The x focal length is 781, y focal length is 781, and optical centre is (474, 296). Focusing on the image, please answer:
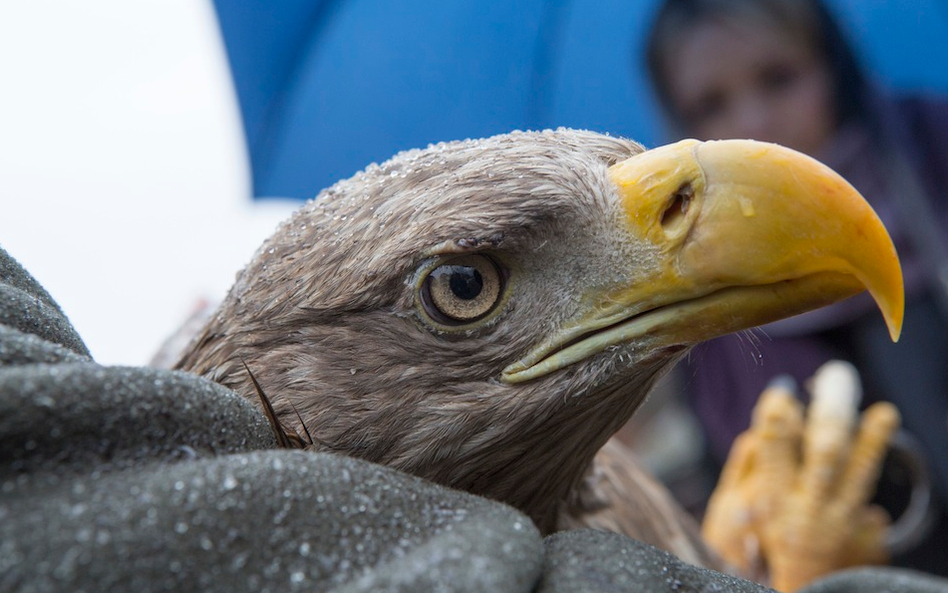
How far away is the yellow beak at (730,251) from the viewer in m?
1.18

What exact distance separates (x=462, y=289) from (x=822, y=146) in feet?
12.7

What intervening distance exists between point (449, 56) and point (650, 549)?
14.2 ft

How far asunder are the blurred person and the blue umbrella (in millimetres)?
310

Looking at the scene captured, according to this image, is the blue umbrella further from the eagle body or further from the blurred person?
the eagle body

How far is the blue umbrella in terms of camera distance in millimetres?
4805

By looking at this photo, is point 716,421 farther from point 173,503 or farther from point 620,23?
point 173,503

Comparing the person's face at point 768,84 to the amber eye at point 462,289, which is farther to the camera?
the person's face at point 768,84

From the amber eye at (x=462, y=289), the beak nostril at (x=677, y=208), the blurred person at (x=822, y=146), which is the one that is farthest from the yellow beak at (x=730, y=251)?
the blurred person at (x=822, y=146)

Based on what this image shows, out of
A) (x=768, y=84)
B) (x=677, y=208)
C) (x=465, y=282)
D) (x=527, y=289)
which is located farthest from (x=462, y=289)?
(x=768, y=84)

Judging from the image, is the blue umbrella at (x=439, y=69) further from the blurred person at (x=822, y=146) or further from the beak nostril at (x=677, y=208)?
the beak nostril at (x=677, y=208)

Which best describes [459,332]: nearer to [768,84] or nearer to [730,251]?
[730,251]

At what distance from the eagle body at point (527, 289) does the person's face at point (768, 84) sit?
339 centimetres

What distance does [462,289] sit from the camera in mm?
1270

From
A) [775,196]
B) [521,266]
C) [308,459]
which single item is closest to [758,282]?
[775,196]
